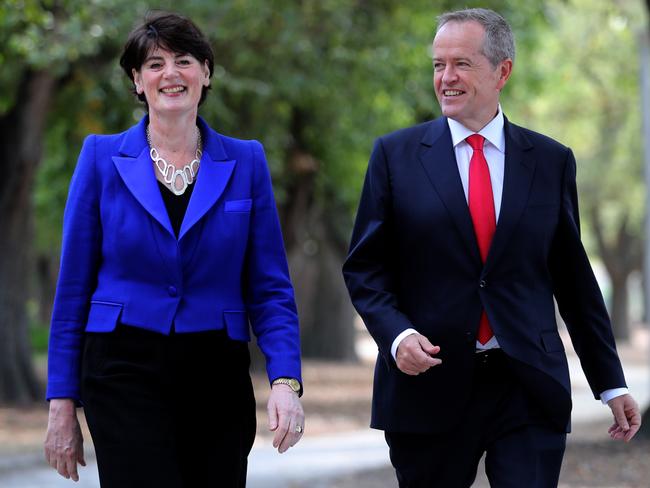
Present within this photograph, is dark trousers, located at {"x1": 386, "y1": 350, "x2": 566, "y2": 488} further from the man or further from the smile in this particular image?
the smile

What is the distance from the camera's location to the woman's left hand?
3977mm

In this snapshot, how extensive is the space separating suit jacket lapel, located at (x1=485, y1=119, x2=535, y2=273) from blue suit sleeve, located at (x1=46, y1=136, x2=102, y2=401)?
1.27 m

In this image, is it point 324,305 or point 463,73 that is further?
point 324,305

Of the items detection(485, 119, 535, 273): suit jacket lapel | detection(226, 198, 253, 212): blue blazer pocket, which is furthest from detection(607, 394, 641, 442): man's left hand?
detection(226, 198, 253, 212): blue blazer pocket

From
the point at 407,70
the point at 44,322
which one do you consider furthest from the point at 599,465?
the point at 44,322

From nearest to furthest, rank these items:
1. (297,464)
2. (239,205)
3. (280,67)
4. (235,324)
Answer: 1. (235,324)
2. (239,205)
3. (297,464)
4. (280,67)

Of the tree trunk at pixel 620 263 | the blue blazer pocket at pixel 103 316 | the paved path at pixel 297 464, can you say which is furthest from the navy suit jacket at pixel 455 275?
the tree trunk at pixel 620 263

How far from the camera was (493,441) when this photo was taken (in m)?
4.45

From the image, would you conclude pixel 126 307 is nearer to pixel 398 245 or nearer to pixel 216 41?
pixel 398 245

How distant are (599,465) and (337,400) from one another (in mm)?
10613

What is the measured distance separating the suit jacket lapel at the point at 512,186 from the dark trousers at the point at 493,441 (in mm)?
359

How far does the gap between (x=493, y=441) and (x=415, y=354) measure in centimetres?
50

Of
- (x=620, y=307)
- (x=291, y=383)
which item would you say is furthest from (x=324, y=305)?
(x=291, y=383)

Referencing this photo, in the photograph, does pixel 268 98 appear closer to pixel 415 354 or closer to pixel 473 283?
pixel 473 283
